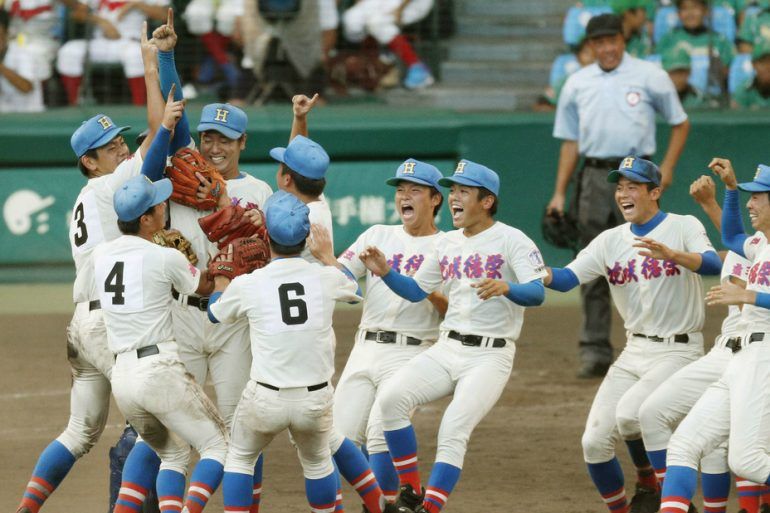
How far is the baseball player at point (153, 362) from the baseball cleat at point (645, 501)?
197 centimetres

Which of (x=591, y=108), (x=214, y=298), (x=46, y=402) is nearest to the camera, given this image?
(x=214, y=298)

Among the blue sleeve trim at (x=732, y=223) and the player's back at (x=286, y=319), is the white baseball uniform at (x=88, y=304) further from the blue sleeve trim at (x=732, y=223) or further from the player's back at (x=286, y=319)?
the blue sleeve trim at (x=732, y=223)

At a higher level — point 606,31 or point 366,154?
point 606,31

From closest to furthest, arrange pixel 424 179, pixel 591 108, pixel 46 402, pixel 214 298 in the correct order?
pixel 214 298 → pixel 424 179 → pixel 46 402 → pixel 591 108

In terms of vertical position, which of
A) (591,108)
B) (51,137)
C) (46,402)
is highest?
(591,108)

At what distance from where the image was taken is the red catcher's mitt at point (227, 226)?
6039 mm

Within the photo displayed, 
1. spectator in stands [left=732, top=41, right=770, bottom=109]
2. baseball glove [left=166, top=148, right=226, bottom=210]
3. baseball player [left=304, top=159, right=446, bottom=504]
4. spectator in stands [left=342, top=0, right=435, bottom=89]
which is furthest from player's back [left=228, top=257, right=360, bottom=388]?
spectator in stands [left=732, top=41, right=770, bottom=109]

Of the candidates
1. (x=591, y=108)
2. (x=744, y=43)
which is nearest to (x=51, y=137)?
(x=591, y=108)

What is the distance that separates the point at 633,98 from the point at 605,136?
1.04ft

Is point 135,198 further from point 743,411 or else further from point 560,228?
point 560,228

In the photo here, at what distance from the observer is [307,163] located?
619cm

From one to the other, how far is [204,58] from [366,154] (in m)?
1.83

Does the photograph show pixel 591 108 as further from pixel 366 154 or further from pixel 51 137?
pixel 51 137

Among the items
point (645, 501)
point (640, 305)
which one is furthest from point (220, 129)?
point (645, 501)
